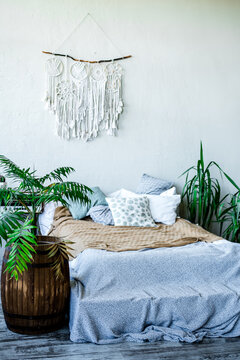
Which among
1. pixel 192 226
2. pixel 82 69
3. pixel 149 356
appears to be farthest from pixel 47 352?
pixel 82 69

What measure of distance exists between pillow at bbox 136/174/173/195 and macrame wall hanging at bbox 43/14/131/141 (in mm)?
673

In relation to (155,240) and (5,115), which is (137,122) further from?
(155,240)

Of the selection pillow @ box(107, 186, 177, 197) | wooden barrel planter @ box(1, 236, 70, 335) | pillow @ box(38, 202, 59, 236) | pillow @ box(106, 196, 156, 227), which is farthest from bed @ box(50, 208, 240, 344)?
pillow @ box(107, 186, 177, 197)

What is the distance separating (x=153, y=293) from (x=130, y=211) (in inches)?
57.3

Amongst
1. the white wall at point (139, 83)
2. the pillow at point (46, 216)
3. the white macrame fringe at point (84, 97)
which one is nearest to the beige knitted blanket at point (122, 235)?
the pillow at point (46, 216)

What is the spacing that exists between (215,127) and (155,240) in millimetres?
2191

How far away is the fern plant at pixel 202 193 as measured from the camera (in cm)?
493

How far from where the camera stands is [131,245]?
3488mm

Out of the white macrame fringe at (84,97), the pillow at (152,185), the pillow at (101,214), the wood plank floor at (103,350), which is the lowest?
the wood plank floor at (103,350)

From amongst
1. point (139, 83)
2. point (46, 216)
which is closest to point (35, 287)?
point (46, 216)

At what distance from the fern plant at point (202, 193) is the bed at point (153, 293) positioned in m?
1.53

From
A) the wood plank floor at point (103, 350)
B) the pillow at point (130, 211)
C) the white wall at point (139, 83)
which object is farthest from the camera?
the white wall at point (139, 83)

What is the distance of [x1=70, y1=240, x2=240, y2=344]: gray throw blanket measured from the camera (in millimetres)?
2771

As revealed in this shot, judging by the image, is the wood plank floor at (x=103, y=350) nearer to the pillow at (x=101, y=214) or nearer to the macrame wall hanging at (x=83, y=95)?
the pillow at (x=101, y=214)
